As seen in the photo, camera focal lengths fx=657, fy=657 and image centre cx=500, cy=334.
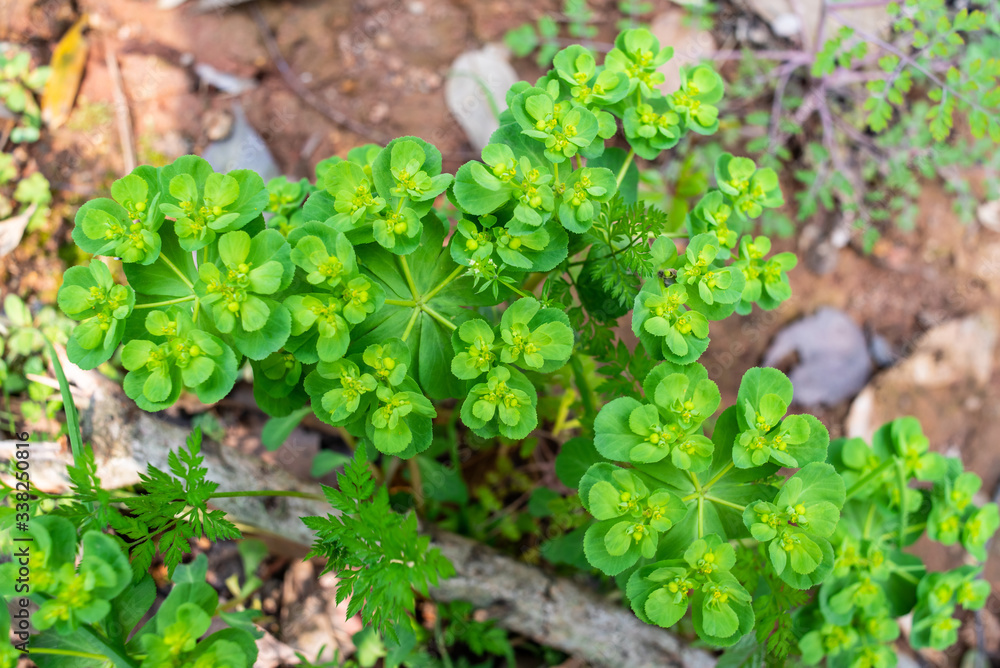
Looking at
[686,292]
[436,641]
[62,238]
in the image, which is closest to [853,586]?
[686,292]

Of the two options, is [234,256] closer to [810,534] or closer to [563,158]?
[563,158]

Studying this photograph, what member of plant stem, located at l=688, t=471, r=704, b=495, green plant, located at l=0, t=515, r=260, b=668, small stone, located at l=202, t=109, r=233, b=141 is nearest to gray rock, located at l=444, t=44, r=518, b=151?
small stone, located at l=202, t=109, r=233, b=141

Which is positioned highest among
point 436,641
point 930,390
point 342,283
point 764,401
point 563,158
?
point 563,158

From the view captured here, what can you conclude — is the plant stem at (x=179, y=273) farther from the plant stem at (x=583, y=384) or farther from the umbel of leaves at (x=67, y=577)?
the plant stem at (x=583, y=384)

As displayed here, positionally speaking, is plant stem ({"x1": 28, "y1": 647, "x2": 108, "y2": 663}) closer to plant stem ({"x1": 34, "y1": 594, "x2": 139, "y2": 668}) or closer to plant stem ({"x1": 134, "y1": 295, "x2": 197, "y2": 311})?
plant stem ({"x1": 34, "y1": 594, "x2": 139, "y2": 668})

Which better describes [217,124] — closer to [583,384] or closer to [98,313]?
[98,313]
